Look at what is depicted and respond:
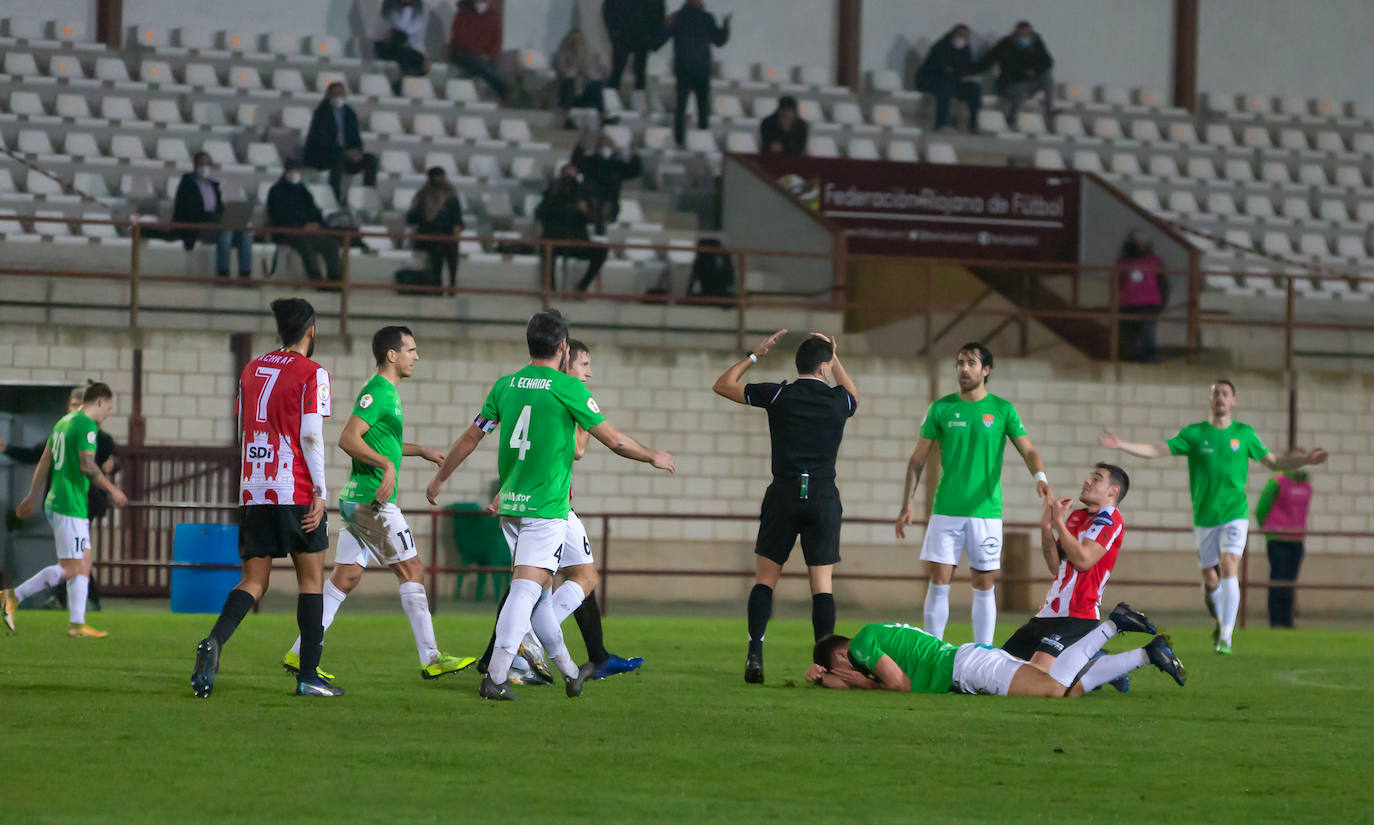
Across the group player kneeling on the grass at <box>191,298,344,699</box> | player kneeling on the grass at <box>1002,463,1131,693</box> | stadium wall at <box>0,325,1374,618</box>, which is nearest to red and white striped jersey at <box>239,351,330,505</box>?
player kneeling on the grass at <box>191,298,344,699</box>

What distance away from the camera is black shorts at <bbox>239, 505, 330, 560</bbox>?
316 inches

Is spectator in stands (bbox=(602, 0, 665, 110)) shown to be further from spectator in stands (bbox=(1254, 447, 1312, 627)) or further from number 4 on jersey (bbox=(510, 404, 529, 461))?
number 4 on jersey (bbox=(510, 404, 529, 461))

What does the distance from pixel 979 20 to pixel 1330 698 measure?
68.4 ft

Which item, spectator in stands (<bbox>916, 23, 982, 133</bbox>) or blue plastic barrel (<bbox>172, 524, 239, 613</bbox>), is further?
spectator in stands (<bbox>916, 23, 982, 133</bbox>)

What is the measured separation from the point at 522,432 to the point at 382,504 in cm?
122

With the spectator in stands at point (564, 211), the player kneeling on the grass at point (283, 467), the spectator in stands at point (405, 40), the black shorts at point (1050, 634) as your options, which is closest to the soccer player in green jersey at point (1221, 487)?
the black shorts at point (1050, 634)

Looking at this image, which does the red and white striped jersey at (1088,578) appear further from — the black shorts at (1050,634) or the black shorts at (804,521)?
the black shorts at (804,521)

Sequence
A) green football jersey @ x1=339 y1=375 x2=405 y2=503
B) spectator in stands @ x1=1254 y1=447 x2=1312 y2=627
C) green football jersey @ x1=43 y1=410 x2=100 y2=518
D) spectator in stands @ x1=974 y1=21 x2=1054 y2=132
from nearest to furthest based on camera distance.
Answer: green football jersey @ x1=339 y1=375 x2=405 y2=503, green football jersey @ x1=43 y1=410 x2=100 y2=518, spectator in stands @ x1=1254 y1=447 x2=1312 y2=627, spectator in stands @ x1=974 y1=21 x2=1054 y2=132

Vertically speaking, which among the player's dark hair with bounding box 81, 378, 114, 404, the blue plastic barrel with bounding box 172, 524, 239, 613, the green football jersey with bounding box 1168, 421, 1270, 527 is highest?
the player's dark hair with bounding box 81, 378, 114, 404

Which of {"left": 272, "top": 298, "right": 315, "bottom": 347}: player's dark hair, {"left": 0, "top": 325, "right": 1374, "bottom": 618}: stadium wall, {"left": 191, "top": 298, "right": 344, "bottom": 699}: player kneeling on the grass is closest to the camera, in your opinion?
{"left": 191, "top": 298, "right": 344, "bottom": 699}: player kneeling on the grass

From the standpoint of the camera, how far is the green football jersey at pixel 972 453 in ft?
35.3

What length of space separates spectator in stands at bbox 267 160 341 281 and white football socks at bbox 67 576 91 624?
284 inches

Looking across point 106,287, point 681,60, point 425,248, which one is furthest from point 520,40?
point 106,287

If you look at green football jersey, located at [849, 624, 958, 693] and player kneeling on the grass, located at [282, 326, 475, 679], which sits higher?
player kneeling on the grass, located at [282, 326, 475, 679]
